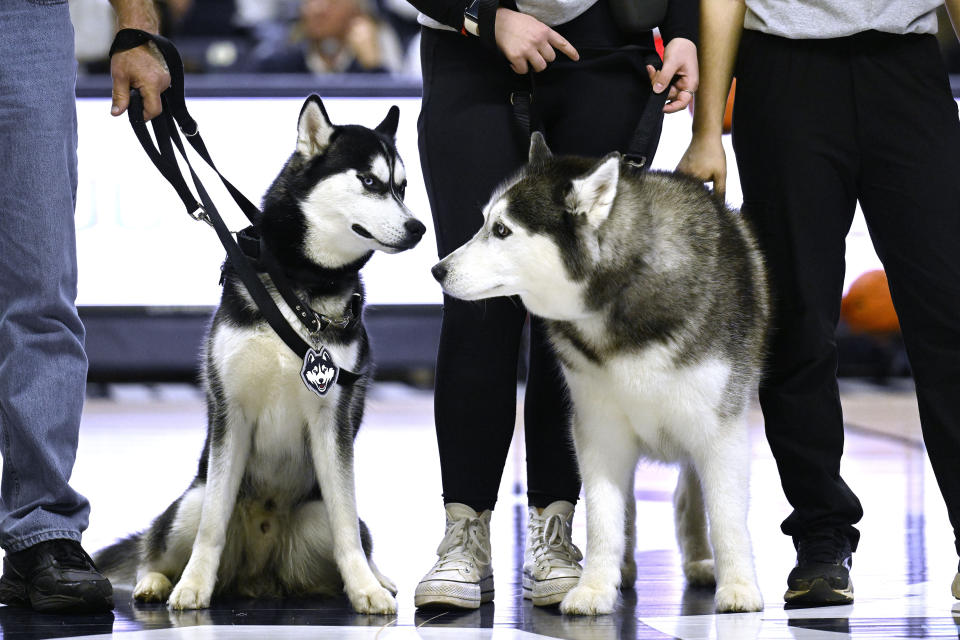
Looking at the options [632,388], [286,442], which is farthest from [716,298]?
[286,442]

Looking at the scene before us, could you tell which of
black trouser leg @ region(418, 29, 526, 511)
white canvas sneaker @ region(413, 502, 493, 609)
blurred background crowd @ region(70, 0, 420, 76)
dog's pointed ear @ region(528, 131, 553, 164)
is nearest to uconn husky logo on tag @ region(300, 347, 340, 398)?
black trouser leg @ region(418, 29, 526, 511)

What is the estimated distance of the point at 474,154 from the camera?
2.68 m

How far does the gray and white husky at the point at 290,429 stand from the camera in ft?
8.68

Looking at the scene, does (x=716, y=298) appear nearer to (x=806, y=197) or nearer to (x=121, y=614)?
(x=806, y=197)

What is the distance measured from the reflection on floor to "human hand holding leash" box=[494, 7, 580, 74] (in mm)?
1143

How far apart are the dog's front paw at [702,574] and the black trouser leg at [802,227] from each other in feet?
0.70

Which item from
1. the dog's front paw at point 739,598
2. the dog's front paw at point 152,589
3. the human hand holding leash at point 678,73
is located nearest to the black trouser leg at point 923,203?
the human hand holding leash at point 678,73

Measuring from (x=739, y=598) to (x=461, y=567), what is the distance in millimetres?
576

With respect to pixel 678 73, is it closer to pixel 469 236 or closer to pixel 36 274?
pixel 469 236

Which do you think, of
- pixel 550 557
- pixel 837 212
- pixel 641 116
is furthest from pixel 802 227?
pixel 550 557

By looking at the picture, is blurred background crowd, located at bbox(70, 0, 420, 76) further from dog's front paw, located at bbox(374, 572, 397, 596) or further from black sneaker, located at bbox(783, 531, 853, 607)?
black sneaker, located at bbox(783, 531, 853, 607)

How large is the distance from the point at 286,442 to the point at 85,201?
478 centimetres

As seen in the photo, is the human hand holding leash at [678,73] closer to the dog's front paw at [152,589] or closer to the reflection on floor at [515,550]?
the reflection on floor at [515,550]

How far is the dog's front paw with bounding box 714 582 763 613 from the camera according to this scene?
97.9 inches
